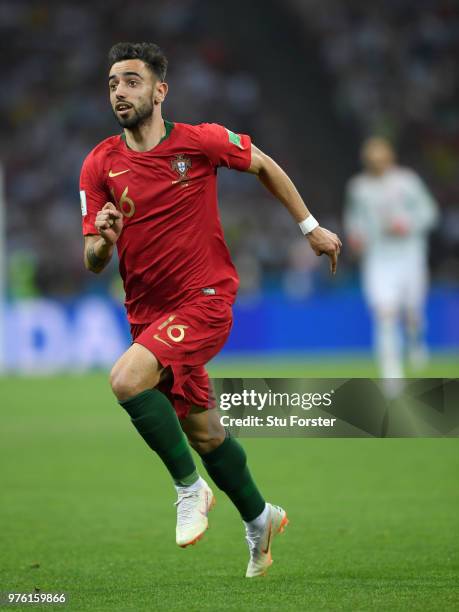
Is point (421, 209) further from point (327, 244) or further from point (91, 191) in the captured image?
point (91, 191)

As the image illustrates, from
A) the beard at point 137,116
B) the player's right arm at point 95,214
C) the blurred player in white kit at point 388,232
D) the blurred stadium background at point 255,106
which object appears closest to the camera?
the player's right arm at point 95,214

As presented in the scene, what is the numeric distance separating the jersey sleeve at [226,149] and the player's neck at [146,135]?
18 centimetres

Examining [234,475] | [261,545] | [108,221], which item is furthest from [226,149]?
[261,545]

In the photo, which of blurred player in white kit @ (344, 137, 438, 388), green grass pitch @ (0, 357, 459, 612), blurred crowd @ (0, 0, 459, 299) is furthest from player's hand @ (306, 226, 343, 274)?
blurred crowd @ (0, 0, 459, 299)

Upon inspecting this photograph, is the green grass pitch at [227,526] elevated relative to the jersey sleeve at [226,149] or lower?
lower

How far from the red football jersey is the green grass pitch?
113 cm

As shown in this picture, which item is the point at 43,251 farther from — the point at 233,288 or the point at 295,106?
the point at 233,288

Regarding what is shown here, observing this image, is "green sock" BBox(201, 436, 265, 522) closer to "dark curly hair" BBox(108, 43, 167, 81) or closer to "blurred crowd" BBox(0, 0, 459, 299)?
"dark curly hair" BBox(108, 43, 167, 81)

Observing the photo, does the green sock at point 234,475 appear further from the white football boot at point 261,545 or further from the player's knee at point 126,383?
the player's knee at point 126,383

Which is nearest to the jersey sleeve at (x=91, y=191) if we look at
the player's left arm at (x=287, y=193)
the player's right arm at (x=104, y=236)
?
the player's right arm at (x=104, y=236)

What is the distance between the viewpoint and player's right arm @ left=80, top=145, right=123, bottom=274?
4.63 meters

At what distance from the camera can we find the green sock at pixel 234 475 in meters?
5.00

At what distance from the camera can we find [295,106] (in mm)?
22078

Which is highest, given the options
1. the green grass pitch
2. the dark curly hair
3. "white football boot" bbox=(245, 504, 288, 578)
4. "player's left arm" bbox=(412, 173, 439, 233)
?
the dark curly hair
